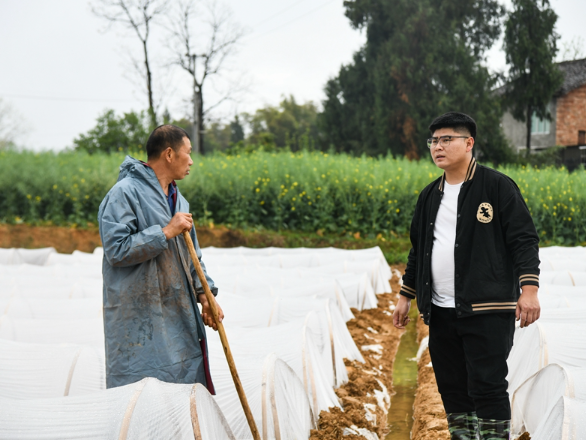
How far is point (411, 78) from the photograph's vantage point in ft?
67.0

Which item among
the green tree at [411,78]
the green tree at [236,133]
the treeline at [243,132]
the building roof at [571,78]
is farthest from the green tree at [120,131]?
the green tree at [236,133]

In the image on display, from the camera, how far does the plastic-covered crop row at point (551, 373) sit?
7.08ft

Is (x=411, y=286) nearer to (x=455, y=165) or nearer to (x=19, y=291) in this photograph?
(x=455, y=165)

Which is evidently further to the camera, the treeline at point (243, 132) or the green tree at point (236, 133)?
the green tree at point (236, 133)

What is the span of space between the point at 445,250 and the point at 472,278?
0.20 meters

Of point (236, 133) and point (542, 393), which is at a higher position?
point (236, 133)

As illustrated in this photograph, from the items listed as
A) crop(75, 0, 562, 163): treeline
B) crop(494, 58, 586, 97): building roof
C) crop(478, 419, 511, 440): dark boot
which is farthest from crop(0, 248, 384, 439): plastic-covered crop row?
crop(494, 58, 586, 97): building roof

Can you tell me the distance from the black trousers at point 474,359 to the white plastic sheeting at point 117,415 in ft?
3.90

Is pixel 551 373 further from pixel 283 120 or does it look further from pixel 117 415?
pixel 283 120

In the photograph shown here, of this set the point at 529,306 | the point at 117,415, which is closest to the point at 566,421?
the point at 529,306

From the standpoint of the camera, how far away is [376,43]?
75.7 ft

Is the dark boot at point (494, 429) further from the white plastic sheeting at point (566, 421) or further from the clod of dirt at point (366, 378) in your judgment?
the clod of dirt at point (366, 378)

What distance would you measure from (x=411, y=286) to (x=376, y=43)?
840 inches

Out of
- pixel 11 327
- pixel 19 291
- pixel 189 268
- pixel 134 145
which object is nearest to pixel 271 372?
pixel 189 268
